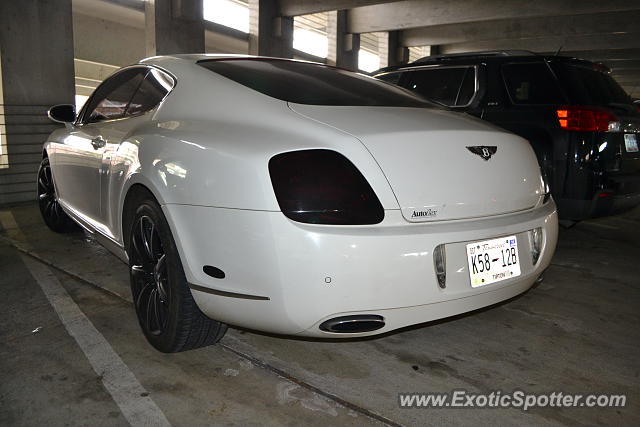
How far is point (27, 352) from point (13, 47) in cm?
545

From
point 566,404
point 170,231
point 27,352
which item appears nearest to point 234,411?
point 170,231

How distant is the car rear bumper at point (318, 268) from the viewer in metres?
1.70

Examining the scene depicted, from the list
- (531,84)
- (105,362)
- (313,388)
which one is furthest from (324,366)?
(531,84)

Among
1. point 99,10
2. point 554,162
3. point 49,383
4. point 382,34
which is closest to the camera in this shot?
point 49,383

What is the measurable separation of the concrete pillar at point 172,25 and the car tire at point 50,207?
552cm

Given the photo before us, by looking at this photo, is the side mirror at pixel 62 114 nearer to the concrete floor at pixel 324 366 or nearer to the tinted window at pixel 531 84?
the concrete floor at pixel 324 366

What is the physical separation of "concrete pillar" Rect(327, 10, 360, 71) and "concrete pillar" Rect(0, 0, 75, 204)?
821 centimetres

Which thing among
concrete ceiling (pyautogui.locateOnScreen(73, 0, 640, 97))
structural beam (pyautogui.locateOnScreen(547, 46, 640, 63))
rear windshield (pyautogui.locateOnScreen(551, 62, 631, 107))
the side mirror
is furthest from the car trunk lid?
structural beam (pyautogui.locateOnScreen(547, 46, 640, 63))

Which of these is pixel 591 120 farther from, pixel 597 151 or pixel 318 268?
pixel 318 268

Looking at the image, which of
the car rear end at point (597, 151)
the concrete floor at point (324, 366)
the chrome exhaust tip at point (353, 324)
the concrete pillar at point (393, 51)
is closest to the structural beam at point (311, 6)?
the concrete pillar at point (393, 51)

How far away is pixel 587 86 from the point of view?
3.87 meters

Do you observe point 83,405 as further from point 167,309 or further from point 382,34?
point 382,34

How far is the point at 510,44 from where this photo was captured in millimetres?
16500

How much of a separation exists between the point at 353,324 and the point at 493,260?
597 millimetres
